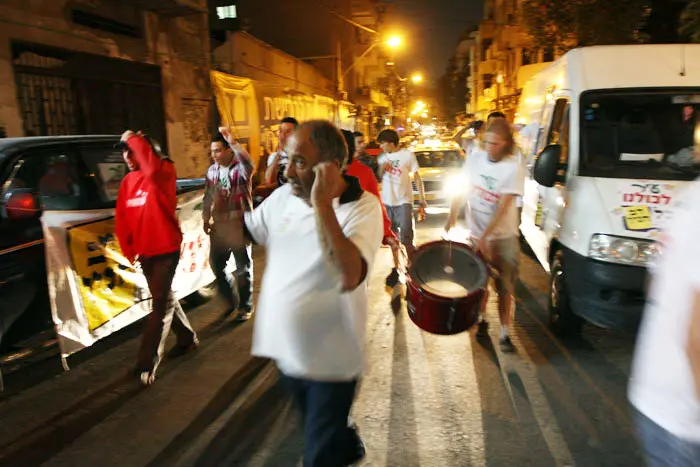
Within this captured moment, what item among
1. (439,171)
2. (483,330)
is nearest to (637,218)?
(483,330)

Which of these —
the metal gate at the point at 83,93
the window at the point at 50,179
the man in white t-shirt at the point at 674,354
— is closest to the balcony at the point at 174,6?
the metal gate at the point at 83,93

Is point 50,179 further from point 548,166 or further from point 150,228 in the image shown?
point 548,166

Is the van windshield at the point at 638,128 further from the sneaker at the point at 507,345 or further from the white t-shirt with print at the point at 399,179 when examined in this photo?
the white t-shirt with print at the point at 399,179

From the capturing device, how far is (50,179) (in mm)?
4285

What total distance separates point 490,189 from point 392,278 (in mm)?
2689

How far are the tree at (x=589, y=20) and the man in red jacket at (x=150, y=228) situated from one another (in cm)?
1171

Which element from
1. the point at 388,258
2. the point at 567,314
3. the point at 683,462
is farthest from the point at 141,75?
the point at 683,462

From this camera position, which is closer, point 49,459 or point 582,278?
point 49,459

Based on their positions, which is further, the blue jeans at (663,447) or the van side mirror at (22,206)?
the van side mirror at (22,206)

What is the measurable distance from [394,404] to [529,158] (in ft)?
14.4

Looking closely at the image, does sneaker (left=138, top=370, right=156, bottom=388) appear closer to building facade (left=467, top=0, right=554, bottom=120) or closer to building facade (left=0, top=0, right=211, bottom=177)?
building facade (left=0, top=0, right=211, bottom=177)

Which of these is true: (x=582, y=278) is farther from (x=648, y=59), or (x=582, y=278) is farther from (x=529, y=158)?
(x=529, y=158)

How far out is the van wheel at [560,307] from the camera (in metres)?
4.77

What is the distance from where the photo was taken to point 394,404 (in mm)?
3816
